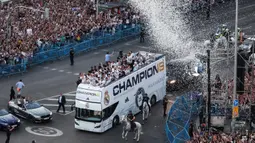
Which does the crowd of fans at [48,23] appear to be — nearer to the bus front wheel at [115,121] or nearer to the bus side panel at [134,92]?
the bus side panel at [134,92]

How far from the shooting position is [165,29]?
220ft

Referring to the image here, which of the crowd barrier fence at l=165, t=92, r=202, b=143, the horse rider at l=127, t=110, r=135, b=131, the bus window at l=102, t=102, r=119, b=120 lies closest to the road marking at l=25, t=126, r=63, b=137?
the bus window at l=102, t=102, r=119, b=120

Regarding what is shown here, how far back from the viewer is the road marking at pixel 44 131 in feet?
151

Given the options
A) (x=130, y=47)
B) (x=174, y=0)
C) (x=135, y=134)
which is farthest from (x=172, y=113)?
(x=174, y=0)

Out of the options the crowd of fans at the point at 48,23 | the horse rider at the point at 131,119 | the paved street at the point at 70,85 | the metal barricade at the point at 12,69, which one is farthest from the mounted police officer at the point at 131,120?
the crowd of fans at the point at 48,23

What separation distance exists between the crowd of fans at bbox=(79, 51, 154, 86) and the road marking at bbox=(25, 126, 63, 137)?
141 inches

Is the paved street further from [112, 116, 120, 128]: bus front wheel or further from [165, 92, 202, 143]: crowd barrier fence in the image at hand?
[165, 92, 202, 143]: crowd barrier fence

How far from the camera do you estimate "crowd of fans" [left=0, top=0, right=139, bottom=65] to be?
6091cm

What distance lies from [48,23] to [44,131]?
22071mm

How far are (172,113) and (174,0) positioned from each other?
1295 inches

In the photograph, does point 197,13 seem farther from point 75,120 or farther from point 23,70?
point 75,120

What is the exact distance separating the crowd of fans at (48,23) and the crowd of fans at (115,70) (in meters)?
12.0

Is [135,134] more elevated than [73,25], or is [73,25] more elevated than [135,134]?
[73,25]

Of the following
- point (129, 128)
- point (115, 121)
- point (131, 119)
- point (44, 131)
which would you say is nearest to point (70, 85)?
point (115, 121)
